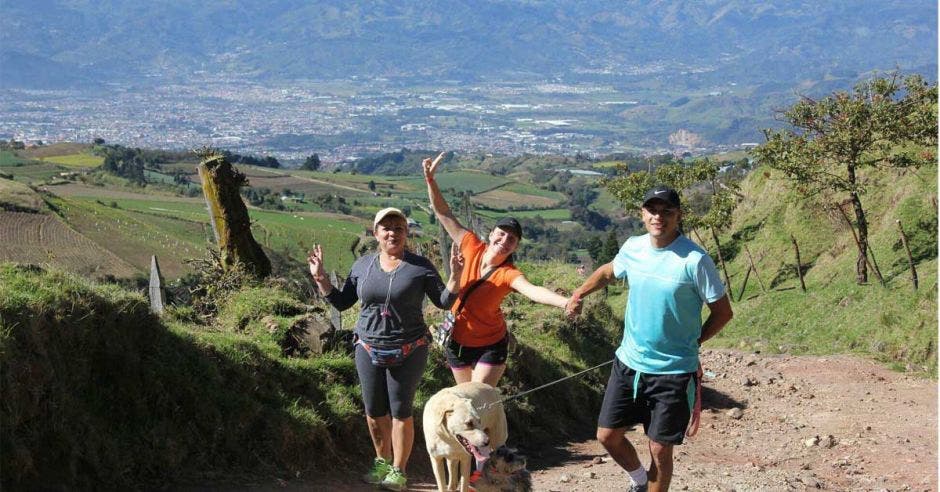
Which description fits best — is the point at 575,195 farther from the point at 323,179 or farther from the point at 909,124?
the point at 909,124

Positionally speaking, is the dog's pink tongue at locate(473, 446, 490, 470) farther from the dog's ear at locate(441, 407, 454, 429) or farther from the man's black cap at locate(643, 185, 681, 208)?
the man's black cap at locate(643, 185, 681, 208)

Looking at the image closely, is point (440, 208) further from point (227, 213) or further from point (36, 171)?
point (36, 171)

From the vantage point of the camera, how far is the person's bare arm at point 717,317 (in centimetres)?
524

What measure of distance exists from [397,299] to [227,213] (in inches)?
176

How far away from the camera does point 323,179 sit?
292ft

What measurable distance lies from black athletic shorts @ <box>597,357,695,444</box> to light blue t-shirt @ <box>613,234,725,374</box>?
69mm

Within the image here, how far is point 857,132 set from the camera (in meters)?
20.1

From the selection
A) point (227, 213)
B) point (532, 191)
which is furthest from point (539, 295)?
point (532, 191)

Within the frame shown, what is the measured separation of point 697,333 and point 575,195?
289ft

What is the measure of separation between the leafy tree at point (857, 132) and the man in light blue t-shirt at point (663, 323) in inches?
598

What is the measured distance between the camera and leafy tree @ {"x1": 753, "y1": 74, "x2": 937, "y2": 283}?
1986cm

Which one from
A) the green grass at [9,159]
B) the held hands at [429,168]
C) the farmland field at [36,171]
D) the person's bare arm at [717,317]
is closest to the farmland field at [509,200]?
the farmland field at [36,171]

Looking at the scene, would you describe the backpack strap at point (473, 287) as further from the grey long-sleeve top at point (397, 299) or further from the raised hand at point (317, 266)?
the raised hand at point (317, 266)

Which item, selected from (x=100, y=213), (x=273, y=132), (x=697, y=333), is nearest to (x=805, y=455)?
(x=697, y=333)
